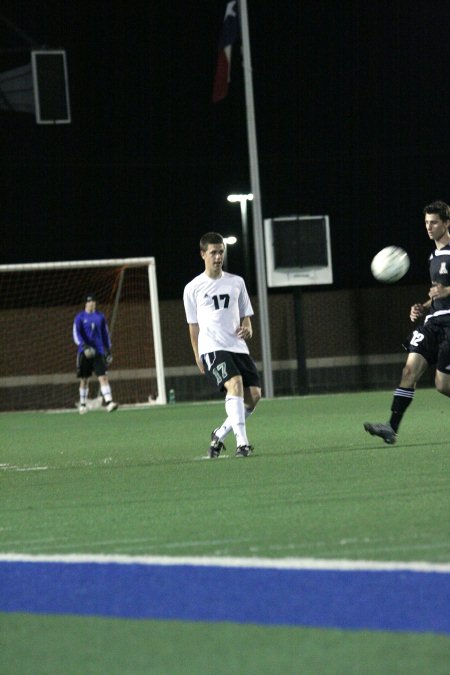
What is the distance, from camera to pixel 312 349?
30.6 metres

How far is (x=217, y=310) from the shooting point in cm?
1184

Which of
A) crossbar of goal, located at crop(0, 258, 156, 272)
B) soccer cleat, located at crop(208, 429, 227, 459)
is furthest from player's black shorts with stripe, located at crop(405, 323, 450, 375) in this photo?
crossbar of goal, located at crop(0, 258, 156, 272)

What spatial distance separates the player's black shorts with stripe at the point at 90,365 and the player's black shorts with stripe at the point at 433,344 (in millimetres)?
12755

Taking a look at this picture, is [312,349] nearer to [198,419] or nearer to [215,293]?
[198,419]

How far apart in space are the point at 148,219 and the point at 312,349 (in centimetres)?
1207

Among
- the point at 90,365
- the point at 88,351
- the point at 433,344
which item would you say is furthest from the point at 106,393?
the point at 433,344

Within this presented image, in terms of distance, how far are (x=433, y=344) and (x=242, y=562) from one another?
6236mm

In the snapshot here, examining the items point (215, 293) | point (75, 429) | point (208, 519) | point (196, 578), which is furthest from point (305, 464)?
point (75, 429)

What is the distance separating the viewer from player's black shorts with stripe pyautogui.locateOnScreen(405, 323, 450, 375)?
11648 mm

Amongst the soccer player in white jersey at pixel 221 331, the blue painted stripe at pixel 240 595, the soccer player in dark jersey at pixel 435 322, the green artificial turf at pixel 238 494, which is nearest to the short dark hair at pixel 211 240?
the soccer player in white jersey at pixel 221 331

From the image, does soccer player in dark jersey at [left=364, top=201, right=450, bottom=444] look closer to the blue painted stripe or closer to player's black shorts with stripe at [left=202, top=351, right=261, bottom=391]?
player's black shorts with stripe at [left=202, top=351, right=261, bottom=391]

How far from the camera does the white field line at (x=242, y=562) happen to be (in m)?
5.39

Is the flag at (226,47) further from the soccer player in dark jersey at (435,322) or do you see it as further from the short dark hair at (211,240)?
the soccer player in dark jersey at (435,322)

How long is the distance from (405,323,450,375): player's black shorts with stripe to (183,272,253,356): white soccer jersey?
141cm
